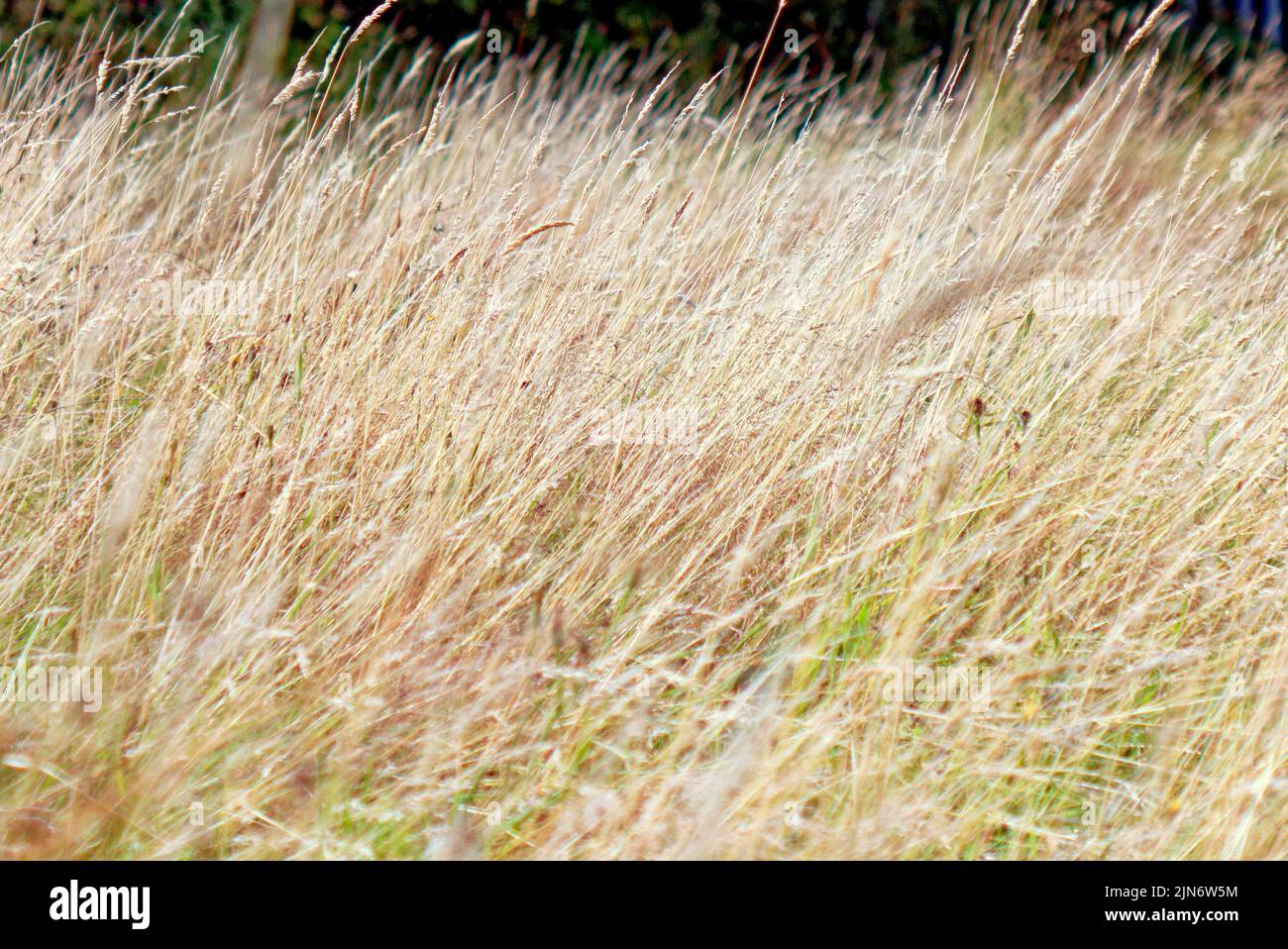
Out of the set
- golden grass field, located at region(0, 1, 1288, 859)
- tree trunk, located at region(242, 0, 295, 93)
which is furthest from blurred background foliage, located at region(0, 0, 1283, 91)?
golden grass field, located at region(0, 1, 1288, 859)

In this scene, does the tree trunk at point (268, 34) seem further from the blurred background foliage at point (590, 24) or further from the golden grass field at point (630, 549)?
the golden grass field at point (630, 549)

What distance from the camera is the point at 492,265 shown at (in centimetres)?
238

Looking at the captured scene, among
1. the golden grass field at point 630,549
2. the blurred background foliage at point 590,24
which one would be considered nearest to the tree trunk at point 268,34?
the blurred background foliage at point 590,24

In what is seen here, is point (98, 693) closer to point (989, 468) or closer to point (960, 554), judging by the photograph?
point (960, 554)

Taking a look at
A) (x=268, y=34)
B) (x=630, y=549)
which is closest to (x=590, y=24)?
(x=268, y=34)

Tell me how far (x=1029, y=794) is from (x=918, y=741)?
174mm

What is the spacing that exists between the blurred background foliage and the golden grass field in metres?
2.29

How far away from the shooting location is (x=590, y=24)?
5.93 metres

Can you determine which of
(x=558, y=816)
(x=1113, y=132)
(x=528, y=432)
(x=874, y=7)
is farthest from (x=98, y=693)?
(x=874, y=7)

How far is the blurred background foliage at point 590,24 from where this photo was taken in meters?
4.87

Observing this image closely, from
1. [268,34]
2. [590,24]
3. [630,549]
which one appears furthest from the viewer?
[590,24]

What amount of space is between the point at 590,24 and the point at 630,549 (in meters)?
4.74

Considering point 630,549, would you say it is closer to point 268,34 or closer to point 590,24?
point 268,34

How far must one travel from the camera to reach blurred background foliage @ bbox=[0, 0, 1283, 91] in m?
4.87
